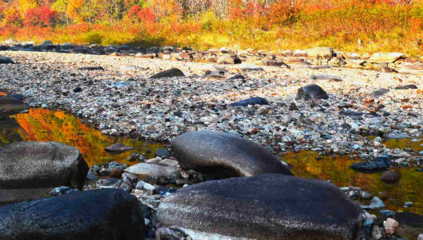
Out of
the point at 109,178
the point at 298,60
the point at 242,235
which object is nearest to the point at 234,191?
the point at 242,235

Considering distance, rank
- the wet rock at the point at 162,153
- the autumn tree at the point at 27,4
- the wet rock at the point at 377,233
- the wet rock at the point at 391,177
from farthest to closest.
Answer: the autumn tree at the point at 27,4, the wet rock at the point at 162,153, the wet rock at the point at 391,177, the wet rock at the point at 377,233

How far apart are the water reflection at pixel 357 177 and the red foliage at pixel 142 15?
32984mm

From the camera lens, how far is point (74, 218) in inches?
86.8

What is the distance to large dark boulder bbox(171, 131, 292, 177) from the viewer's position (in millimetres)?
3449

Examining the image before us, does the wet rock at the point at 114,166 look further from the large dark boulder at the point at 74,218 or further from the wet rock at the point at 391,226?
the wet rock at the point at 391,226

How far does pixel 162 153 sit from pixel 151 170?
23.6 inches

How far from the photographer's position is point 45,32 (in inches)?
1404

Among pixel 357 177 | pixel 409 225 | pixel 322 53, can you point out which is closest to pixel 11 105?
pixel 357 177

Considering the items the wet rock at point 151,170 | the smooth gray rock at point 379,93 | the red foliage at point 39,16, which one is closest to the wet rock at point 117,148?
the wet rock at point 151,170

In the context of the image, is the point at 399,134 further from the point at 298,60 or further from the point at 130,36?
the point at 130,36

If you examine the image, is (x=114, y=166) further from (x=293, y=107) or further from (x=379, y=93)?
(x=379, y=93)

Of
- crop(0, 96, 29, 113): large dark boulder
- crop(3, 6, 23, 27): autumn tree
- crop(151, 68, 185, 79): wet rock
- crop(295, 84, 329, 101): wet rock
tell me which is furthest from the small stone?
crop(3, 6, 23, 27): autumn tree

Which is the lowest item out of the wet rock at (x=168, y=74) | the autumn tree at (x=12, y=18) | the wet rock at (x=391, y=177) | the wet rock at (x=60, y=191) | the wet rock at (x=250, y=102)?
the autumn tree at (x=12, y=18)

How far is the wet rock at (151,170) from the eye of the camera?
3.84 m
